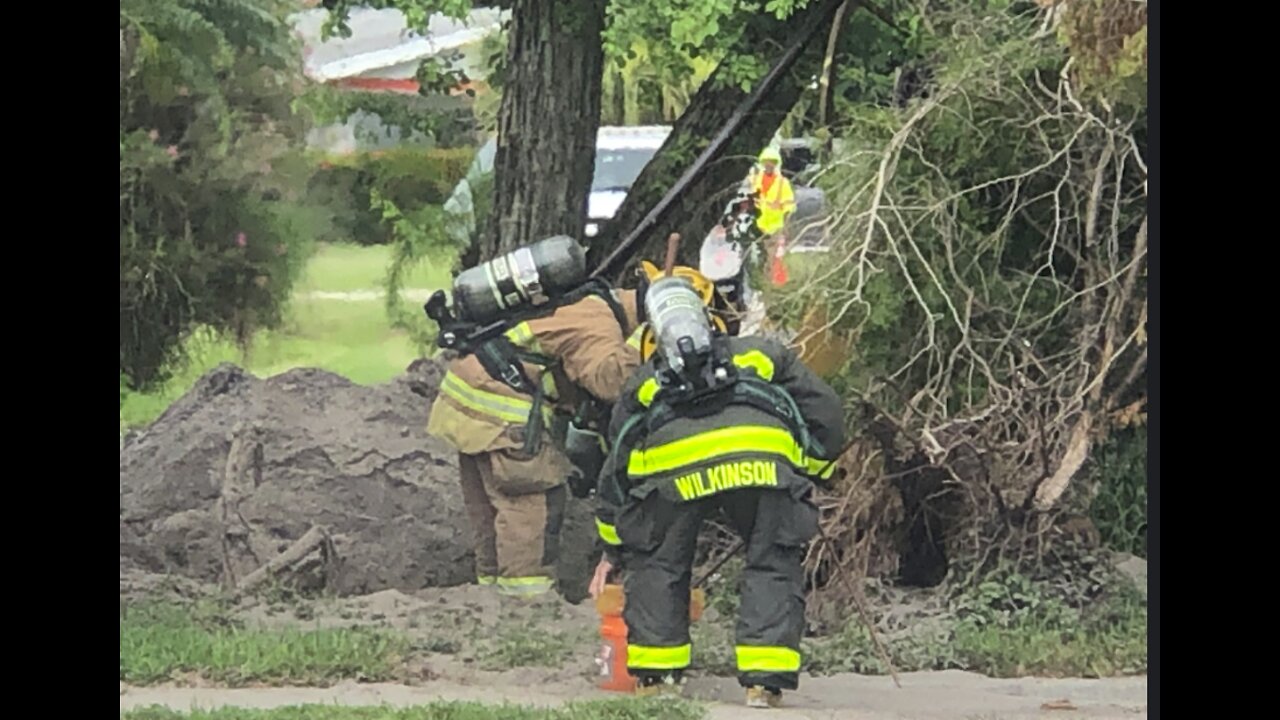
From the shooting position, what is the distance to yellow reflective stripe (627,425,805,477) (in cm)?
519

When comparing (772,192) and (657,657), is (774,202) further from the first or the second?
(657,657)

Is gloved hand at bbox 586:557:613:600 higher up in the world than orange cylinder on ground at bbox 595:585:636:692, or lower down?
higher up

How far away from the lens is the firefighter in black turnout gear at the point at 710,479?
5.20 meters

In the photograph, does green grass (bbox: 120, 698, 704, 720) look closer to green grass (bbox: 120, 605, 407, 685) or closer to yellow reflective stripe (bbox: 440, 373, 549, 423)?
green grass (bbox: 120, 605, 407, 685)

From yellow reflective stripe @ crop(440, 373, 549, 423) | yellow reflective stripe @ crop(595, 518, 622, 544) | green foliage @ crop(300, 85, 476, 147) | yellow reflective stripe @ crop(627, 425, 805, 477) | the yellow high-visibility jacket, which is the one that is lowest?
yellow reflective stripe @ crop(595, 518, 622, 544)

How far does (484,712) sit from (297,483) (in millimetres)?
772

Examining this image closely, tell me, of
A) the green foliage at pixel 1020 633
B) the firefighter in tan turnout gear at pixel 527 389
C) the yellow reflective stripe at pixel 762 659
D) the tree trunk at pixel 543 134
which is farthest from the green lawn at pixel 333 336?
the green foliage at pixel 1020 633

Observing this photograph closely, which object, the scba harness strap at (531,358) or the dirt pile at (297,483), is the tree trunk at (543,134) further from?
the dirt pile at (297,483)

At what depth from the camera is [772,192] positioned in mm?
5332

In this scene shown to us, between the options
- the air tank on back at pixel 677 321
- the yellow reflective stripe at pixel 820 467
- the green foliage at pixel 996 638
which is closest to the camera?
the air tank on back at pixel 677 321

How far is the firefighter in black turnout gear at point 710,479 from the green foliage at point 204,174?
0.98m

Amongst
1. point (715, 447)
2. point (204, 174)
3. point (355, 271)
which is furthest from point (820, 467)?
point (204, 174)

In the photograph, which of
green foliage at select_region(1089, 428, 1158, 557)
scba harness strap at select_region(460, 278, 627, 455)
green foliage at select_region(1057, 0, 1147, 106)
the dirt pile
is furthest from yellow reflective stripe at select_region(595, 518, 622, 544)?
green foliage at select_region(1057, 0, 1147, 106)

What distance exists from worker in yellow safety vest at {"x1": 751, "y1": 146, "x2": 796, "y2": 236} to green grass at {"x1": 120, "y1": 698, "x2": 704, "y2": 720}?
1.26 m
